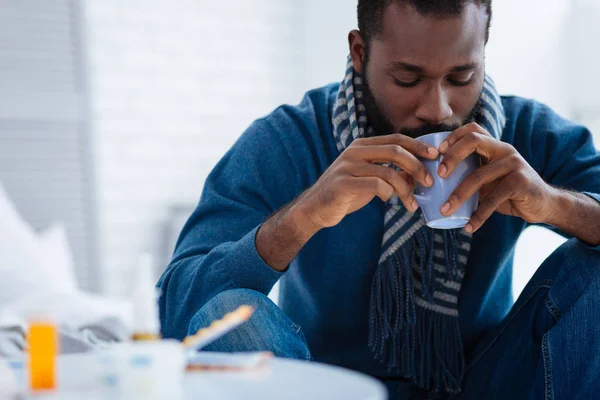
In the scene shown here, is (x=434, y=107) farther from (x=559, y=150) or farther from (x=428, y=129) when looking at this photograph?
(x=559, y=150)

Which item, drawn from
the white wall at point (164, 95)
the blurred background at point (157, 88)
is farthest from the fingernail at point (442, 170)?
the white wall at point (164, 95)

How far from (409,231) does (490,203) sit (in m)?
0.32

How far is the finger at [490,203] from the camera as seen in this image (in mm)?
1236

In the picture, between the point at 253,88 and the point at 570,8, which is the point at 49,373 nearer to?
the point at 570,8

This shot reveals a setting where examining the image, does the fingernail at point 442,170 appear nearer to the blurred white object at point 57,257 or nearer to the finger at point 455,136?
the finger at point 455,136

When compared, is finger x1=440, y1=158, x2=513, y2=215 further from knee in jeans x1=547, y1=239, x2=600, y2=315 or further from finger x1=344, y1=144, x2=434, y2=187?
knee in jeans x1=547, y1=239, x2=600, y2=315

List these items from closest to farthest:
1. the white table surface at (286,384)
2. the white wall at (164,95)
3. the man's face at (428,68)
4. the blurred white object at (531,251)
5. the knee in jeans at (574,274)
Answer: the white table surface at (286,384)
the knee in jeans at (574,274)
the man's face at (428,68)
the blurred white object at (531,251)
the white wall at (164,95)

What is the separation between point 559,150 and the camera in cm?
163

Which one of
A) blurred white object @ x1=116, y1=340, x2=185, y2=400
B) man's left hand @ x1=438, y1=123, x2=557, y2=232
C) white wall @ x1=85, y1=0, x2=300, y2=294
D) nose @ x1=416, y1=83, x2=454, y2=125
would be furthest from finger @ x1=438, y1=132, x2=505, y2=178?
white wall @ x1=85, y1=0, x2=300, y2=294

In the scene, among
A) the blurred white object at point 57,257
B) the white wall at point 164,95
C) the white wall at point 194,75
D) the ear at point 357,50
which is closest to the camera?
the ear at point 357,50

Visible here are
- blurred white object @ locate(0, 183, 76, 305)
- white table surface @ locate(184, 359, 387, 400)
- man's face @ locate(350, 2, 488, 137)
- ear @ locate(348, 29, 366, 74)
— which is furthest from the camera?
blurred white object @ locate(0, 183, 76, 305)

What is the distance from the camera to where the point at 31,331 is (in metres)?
0.74

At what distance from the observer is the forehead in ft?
4.68

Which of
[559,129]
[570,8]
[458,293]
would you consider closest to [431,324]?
[458,293]
